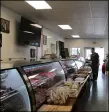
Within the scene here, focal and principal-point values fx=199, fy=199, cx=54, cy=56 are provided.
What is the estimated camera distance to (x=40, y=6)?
5516mm

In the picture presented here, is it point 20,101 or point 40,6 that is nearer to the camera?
point 20,101

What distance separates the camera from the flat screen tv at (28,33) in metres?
6.55

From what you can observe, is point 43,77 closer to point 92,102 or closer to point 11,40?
point 92,102

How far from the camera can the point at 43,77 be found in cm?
397

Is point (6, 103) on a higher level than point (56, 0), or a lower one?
lower

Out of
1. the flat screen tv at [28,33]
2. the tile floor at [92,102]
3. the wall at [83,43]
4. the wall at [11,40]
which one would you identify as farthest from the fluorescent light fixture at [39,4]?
the wall at [83,43]

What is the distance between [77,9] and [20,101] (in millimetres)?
3912

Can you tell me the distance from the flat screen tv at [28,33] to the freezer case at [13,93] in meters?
4.07

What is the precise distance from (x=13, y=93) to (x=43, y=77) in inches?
56.6

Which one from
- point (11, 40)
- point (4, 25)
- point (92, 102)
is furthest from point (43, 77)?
point (11, 40)

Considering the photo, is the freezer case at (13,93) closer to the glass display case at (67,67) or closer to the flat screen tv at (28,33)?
the glass display case at (67,67)

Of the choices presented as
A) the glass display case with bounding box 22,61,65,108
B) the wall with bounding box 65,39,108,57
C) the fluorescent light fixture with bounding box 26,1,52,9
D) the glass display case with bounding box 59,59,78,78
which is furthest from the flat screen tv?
the wall with bounding box 65,39,108,57

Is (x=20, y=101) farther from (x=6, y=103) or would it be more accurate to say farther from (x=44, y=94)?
(x=44, y=94)

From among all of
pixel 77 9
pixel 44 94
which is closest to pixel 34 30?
pixel 77 9
